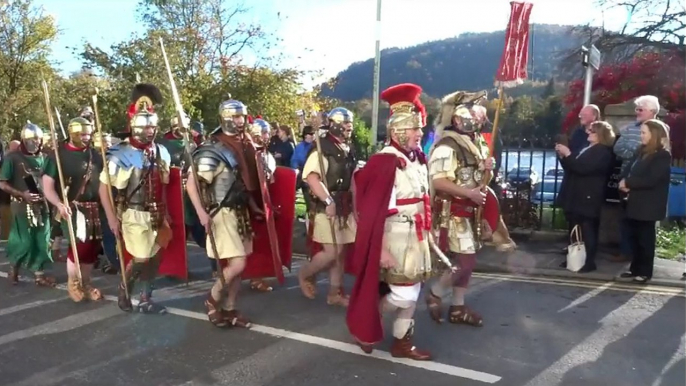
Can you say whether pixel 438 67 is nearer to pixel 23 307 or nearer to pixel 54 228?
pixel 54 228

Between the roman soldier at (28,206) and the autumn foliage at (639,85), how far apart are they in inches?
378

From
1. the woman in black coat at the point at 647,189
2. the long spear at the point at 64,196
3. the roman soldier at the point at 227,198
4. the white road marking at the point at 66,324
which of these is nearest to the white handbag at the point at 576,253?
the woman in black coat at the point at 647,189

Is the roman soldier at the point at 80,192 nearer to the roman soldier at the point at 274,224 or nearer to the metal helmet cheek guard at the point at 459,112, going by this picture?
the roman soldier at the point at 274,224

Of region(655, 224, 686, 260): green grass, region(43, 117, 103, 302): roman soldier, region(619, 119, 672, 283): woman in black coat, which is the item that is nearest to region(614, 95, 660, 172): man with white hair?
region(619, 119, 672, 283): woman in black coat

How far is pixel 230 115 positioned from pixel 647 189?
14.5 ft

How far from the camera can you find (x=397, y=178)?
4.78 meters

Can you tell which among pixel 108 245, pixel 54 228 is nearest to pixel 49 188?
pixel 108 245

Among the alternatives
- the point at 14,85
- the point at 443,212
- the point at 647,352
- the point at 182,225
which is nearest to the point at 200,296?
the point at 182,225

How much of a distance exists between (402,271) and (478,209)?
48.6 inches

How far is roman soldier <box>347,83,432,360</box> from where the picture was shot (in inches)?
185

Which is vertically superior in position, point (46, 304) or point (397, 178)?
point (397, 178)

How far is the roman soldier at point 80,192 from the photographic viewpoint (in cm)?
669

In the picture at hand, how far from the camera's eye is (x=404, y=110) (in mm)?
4941

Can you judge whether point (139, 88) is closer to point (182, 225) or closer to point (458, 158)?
point (182, 225)
